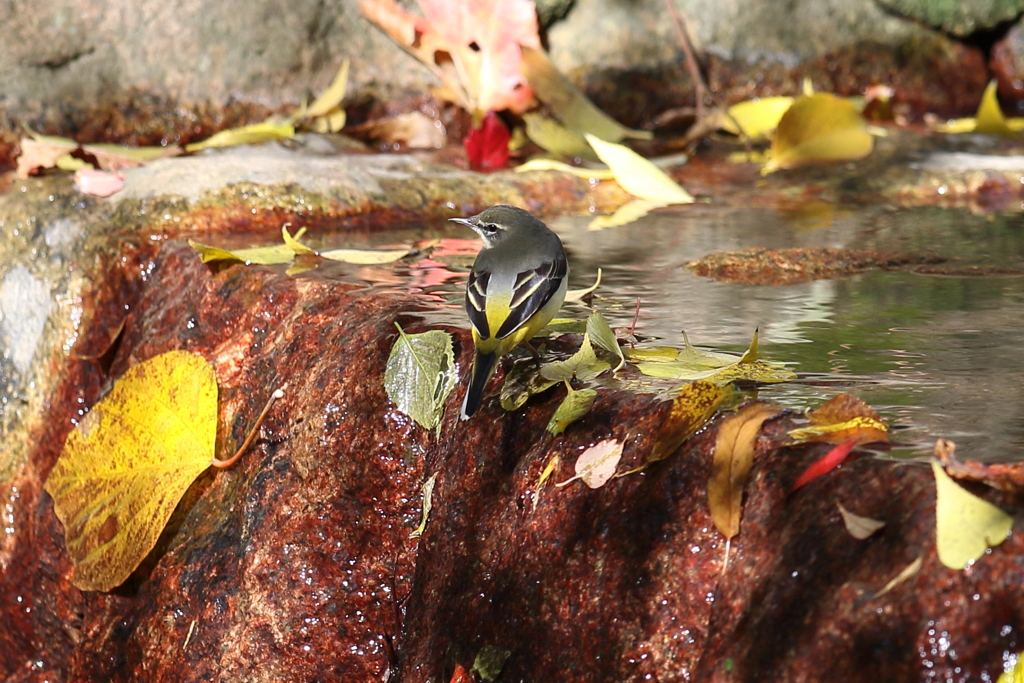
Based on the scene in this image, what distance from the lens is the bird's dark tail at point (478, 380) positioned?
1.93 m

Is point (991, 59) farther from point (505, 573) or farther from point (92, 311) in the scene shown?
point (505, 573)

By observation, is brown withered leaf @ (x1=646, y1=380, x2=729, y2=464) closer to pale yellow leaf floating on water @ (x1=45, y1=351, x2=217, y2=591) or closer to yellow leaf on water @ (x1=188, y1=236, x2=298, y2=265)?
pale yellow leaf floating on water @ (x1=45, y1=351, x2=217, y2=591)

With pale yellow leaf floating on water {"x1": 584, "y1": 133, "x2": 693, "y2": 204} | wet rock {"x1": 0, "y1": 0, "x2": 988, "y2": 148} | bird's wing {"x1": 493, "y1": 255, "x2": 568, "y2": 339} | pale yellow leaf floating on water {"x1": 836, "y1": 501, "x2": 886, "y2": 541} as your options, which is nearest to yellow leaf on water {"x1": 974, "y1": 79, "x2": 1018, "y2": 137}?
wet rock {"x1": 0, "y1": 0, "x2": 988, "y2": 148}

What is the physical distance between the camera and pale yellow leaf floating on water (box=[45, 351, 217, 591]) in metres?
2.56

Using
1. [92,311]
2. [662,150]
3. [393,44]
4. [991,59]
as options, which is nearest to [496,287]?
[92,311]

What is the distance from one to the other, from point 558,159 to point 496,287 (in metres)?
2.73

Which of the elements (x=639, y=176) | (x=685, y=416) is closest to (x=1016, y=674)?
(x=685, y=416)

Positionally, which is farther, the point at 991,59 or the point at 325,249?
the point at 991,59

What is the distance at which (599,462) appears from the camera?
1838 millimetres

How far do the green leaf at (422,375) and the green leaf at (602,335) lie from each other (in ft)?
0.97

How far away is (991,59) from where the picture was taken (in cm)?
602

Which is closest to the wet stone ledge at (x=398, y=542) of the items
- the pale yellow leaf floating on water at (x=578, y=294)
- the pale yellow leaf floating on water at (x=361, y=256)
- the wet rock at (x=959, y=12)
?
the pale yellow leaf floating on water at (x=361, y=256)

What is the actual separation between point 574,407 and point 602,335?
22cm

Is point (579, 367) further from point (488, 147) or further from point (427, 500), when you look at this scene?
point (488, 147)
